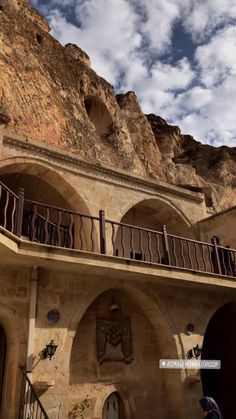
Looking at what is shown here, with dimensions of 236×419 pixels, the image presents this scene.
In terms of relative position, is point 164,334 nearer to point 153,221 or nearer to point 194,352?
point 194,352

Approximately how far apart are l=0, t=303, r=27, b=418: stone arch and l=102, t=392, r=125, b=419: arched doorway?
266cm

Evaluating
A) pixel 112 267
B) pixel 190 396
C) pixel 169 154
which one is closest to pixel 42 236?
pixel 112 267

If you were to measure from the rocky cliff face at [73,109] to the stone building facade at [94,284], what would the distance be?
0.42ft

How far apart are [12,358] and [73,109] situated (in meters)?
13.1

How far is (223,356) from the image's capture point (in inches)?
474

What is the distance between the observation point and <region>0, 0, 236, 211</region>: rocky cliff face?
611 inches

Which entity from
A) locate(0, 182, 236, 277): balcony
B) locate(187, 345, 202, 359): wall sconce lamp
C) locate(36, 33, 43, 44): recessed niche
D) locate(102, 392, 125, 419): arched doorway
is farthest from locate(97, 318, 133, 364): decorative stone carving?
locate(36, 33, 43, 44): recessed niche

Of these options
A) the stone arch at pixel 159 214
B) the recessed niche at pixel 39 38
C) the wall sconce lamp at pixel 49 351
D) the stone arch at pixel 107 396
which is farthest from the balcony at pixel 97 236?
the recessed niche at pixel 39 38

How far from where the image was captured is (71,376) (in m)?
8.51

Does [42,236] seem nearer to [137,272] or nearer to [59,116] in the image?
[137,272]

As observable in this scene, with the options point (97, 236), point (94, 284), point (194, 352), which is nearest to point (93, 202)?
point (97, 236)

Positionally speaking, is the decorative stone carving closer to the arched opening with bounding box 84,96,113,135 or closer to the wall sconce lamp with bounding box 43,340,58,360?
the wall sconce lamp with bounding box 43,340,58,360

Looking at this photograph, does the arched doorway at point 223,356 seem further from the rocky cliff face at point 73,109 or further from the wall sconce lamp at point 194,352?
the rocky cliff face at point 73,109

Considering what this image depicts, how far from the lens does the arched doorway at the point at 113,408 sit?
8891 mm
